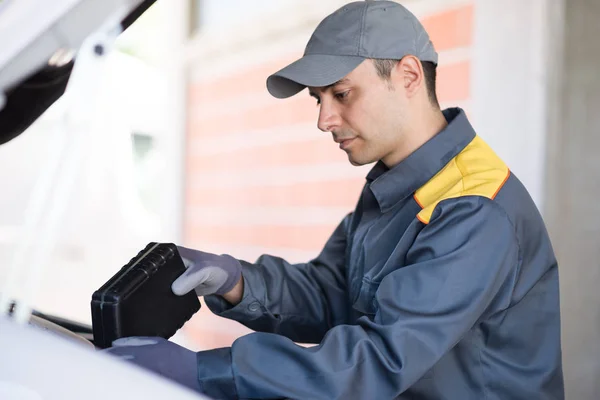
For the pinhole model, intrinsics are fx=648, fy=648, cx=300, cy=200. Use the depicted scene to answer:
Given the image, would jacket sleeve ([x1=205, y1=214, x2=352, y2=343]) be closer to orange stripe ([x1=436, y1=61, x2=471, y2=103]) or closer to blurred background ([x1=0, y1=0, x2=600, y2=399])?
blurred background ([x1=0, y1=0, x2=600, y2=399])

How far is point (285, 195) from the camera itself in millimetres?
3340

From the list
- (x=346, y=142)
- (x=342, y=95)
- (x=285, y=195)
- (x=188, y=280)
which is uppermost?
(x=342, y=95)

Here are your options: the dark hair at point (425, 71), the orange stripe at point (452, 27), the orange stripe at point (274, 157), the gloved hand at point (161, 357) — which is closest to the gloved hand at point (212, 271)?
the gloved hand at point (161, 357)

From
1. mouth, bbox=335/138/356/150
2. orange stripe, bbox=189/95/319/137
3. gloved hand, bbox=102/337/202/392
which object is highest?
orange stripe, bbox=189/95/319/137

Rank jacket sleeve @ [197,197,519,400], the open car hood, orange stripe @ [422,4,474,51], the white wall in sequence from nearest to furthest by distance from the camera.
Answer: the open car hood < jacket sleeve @ [197,197,519,400] < the white wall < orange stripe @ [422,4,474,51]

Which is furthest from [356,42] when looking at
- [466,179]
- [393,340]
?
[393,340]

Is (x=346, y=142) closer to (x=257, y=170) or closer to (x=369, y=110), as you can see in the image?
(x=369, y=110)

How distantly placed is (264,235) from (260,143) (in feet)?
1.63

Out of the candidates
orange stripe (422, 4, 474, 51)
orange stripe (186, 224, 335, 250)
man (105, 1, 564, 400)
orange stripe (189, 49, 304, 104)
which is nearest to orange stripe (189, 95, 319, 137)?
orange stripe (189, 49, 304, 104)

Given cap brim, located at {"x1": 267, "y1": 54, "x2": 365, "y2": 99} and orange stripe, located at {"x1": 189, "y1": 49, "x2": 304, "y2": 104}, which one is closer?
cap brim, located at {"x1": 267, "y1": 54, "x2": 365, "y2": 99}

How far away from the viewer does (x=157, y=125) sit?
4.19 meters

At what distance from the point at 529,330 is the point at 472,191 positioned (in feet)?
1.09

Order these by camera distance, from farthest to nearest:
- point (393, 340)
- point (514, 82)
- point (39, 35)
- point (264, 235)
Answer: point (264, 235) → point (514, 82) → point (393, 340) → point (39, 35)

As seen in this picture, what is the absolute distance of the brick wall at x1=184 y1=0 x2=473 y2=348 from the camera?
3.08 m
